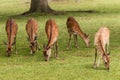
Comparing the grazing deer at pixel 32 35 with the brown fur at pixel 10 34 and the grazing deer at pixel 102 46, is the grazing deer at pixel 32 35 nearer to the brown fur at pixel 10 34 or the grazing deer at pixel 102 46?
the brown fur at pixel 10 34

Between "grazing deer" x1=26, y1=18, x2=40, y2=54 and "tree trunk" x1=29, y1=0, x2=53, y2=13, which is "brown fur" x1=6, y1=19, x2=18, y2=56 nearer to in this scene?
"grazing deer" x1=26, y1=18, x2=40, y2=54

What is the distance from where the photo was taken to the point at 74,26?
1427cm

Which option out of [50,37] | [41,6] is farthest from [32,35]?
[41,6]

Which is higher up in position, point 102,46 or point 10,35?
point 102,46

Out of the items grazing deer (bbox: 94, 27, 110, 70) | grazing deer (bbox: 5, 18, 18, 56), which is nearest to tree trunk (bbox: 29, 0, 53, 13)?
grazing deer (bbox: 5, 18, 18, 56)

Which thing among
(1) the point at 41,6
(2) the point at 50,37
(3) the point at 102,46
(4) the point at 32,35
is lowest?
(1) the point at 41,6

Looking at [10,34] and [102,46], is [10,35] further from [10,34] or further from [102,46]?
[102,46]

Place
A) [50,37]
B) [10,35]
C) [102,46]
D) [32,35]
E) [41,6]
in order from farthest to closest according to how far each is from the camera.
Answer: [41,6], [32,35], [10,35], [50,37], [102,46]

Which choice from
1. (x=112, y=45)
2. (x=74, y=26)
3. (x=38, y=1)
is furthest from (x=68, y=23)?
(x=38, y=1)

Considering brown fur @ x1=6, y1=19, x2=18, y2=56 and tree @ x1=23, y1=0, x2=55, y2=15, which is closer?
brown fur @ x1=6, y1=19, x2=18, y2=56

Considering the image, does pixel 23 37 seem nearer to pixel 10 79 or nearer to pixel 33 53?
pixel 33 53

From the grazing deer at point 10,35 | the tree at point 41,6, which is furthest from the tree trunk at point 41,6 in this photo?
the grazing deer at point 10,35

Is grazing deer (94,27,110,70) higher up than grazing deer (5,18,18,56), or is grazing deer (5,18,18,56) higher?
grazing deer (94,27,110,70)

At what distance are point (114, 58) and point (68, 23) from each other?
3019 millimetres
